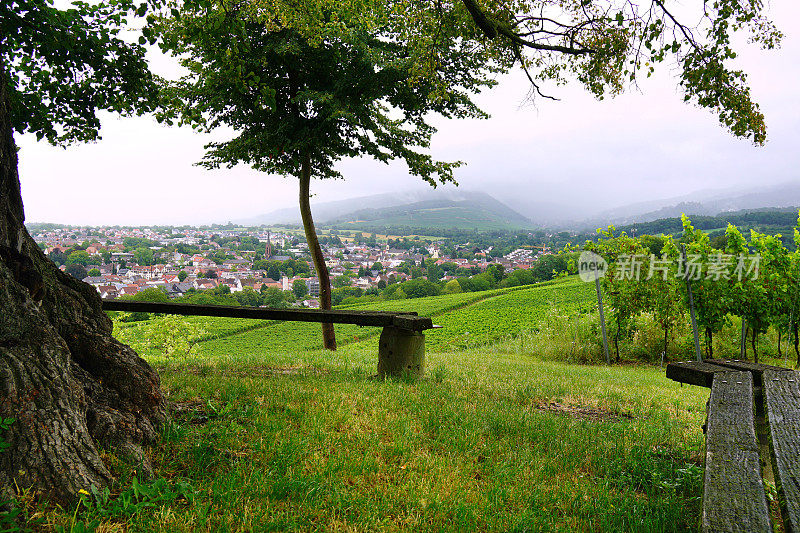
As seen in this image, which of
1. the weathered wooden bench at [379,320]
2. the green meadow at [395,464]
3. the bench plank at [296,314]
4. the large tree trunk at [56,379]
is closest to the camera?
the large tree trunk at [56,379]

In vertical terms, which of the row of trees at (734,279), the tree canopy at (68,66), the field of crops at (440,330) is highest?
the tree canopy at (68,66)

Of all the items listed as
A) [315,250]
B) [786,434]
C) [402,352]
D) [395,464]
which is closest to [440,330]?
[315,250]

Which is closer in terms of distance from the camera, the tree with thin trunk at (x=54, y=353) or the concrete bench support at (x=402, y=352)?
the tree with thin trunk at (x=54, y=353)

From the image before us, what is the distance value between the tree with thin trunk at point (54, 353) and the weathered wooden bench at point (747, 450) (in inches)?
107

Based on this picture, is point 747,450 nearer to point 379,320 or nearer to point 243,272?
point 379,320

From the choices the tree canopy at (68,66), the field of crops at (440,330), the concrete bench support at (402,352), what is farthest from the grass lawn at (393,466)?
the field of crops at (440,330)

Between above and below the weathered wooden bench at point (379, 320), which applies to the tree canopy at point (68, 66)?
above

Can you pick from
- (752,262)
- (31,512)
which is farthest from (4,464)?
(752,262)

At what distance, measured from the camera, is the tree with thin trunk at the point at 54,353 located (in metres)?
2.07

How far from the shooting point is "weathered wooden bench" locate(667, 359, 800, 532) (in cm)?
148

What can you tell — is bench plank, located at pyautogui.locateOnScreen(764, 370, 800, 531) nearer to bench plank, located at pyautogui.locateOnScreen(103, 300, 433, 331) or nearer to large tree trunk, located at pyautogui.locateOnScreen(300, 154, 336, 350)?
bench plank, located at pyautogui.locateOnScreen(103, 300, 433, 331)

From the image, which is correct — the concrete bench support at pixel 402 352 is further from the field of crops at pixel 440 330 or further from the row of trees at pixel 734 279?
the field of crops at pixel 440 330

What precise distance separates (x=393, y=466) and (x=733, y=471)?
184 centimetres

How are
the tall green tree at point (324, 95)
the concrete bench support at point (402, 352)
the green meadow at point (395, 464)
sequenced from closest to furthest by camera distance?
the green meadow at point (395, 464) → the concrete bench support at point (402, 352) → the tall green tree at point (324, 95)
